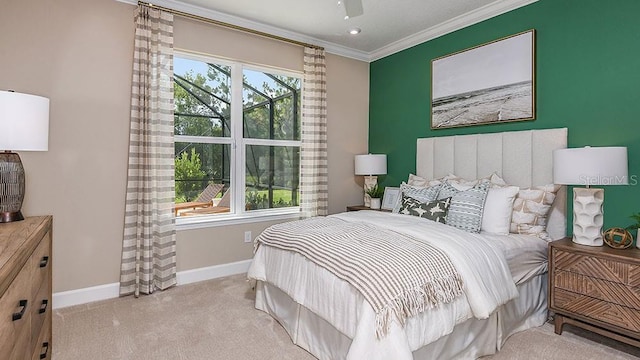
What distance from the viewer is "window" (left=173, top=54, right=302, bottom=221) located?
11.3 ft

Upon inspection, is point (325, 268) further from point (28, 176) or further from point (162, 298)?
point (28, 176)

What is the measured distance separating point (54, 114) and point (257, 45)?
203 centimetres

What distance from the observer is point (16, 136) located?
5.73 feet

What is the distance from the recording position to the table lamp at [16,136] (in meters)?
1.71

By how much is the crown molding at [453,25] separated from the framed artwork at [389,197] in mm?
1744

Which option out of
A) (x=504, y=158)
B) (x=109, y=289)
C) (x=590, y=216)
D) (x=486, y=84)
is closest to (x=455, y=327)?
(x=590, y=216)

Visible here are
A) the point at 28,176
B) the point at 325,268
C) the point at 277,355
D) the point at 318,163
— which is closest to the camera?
the point at 325,268

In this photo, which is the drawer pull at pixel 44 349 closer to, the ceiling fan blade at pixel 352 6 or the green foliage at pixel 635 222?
the ceiling fan blade at pixel 352 6

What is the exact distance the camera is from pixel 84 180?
2.85 metres

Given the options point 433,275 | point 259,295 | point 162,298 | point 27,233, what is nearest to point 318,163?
point 259,295

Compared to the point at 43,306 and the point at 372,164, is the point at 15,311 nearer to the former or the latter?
the point at 43,306

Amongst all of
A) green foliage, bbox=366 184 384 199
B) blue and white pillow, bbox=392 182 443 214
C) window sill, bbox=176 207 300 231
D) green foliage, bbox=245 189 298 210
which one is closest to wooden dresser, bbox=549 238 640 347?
blue and white pillow, bbox=392 182 443 214

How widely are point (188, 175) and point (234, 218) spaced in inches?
26.1

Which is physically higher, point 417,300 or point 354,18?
point 354,18
